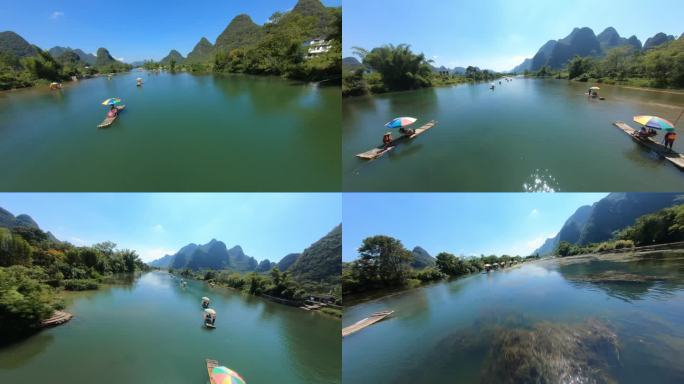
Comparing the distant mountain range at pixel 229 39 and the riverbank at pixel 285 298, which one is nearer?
the riverbank at pixel 285 298

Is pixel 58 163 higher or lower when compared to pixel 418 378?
higher

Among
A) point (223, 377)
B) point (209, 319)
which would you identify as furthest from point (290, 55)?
point (223, 377)

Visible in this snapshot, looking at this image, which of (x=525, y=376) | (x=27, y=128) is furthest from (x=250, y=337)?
(x=27, y=128)

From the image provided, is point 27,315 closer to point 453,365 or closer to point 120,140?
point 120,140

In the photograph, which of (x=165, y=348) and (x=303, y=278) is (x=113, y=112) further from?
(x=303, y=278)

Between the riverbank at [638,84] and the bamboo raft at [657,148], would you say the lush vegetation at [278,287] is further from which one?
the riverbank at [638,84]

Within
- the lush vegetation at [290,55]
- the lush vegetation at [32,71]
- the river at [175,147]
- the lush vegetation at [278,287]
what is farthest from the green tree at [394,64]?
the lush vegetation at [32,71]
